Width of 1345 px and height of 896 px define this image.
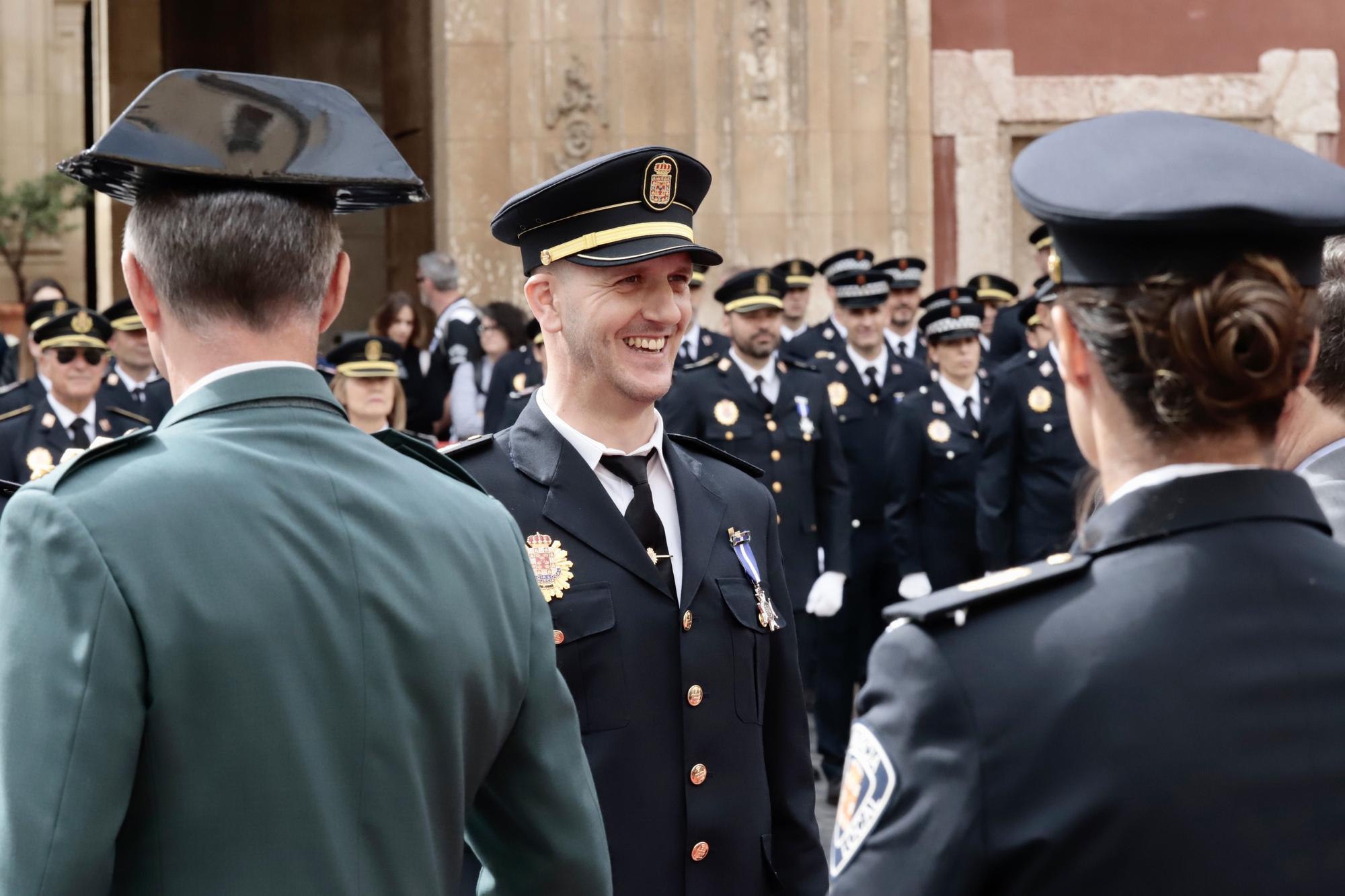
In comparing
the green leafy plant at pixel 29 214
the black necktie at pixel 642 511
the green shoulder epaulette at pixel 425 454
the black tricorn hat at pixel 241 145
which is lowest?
the black necktie at pixel 642 511

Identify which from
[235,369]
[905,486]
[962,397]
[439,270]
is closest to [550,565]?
[235,369]

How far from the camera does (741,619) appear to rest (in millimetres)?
2928

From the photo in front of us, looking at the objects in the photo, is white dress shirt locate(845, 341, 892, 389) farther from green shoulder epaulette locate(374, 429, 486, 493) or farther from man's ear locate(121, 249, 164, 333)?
man's ear locate(121, 249, 164, 333)

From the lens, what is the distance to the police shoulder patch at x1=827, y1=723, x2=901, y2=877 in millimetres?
1628

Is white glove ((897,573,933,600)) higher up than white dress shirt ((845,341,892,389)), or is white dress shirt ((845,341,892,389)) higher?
white dress shirt ((845,341,892,389))

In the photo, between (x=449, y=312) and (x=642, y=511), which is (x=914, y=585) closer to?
(x=449, y=312)

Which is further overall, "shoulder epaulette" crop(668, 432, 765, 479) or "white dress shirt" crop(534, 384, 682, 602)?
"shoulder epaulette" crop(668, 432, 765, 479)

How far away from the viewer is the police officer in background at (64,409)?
755 cm

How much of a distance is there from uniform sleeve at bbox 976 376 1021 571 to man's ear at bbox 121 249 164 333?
6.46m

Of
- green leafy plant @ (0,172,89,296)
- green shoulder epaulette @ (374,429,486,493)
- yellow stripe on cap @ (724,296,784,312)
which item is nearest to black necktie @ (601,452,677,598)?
green shoulder epaulette @ (374,429,486,493)

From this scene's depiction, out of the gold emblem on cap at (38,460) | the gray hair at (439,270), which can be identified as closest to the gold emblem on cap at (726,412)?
the gold emblem on cap at (38,460)

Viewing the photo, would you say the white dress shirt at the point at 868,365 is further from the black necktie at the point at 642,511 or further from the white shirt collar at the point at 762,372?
the black necktie at the point at 642,511

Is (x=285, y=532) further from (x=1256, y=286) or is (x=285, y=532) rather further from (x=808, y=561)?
(x=808, y=561)

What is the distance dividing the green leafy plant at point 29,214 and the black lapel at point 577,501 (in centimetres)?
1251
